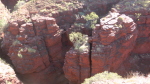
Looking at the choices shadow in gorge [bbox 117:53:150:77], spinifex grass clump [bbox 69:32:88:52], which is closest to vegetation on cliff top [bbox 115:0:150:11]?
shadow in gorge [bbox 117:53:150:77]

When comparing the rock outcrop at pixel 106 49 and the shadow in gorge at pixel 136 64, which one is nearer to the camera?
the rock outcrop at pixel 106 49

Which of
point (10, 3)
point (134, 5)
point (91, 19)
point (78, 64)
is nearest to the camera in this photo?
point (78, 64)

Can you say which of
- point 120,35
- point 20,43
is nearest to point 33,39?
point 20,43

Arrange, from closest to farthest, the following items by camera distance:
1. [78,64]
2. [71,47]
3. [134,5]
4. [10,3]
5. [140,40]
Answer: [78,64] → [71,47] → [140,40] → [134,5] → [10,3]

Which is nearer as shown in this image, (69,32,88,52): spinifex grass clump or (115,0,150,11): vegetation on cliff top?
(69,32,88,52): spinifex grass clump

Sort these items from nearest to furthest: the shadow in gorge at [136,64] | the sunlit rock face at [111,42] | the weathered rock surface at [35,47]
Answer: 1. the sunlit rock face at [111,42]
2. the shadow in gorge at [136,64]
3. the weathered rock surface at [35,47]

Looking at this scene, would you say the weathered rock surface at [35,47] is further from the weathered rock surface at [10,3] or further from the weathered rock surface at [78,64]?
the weathered rock surface at [10,3]

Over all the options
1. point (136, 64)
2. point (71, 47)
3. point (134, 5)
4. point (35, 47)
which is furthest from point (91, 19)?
point (35, 47)

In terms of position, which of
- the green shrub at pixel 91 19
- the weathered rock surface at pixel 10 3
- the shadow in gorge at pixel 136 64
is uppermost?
the weathered rock surface at pixel 10 3

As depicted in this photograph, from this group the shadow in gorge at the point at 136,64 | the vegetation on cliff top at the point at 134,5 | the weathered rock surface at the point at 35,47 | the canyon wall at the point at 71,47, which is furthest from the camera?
the vegetation on cliff top at the point at 134,5

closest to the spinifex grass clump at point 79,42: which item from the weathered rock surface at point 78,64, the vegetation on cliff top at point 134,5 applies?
the weathered rock surface at point 78,64

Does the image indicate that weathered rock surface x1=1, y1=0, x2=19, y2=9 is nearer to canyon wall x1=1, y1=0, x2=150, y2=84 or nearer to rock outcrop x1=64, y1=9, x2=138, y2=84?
canyon wall x1=1, y1=0, x2=150, y2=84

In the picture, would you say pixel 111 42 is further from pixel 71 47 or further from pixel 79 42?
pixel 71 47

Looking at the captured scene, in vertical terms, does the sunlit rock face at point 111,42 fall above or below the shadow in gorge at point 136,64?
above
